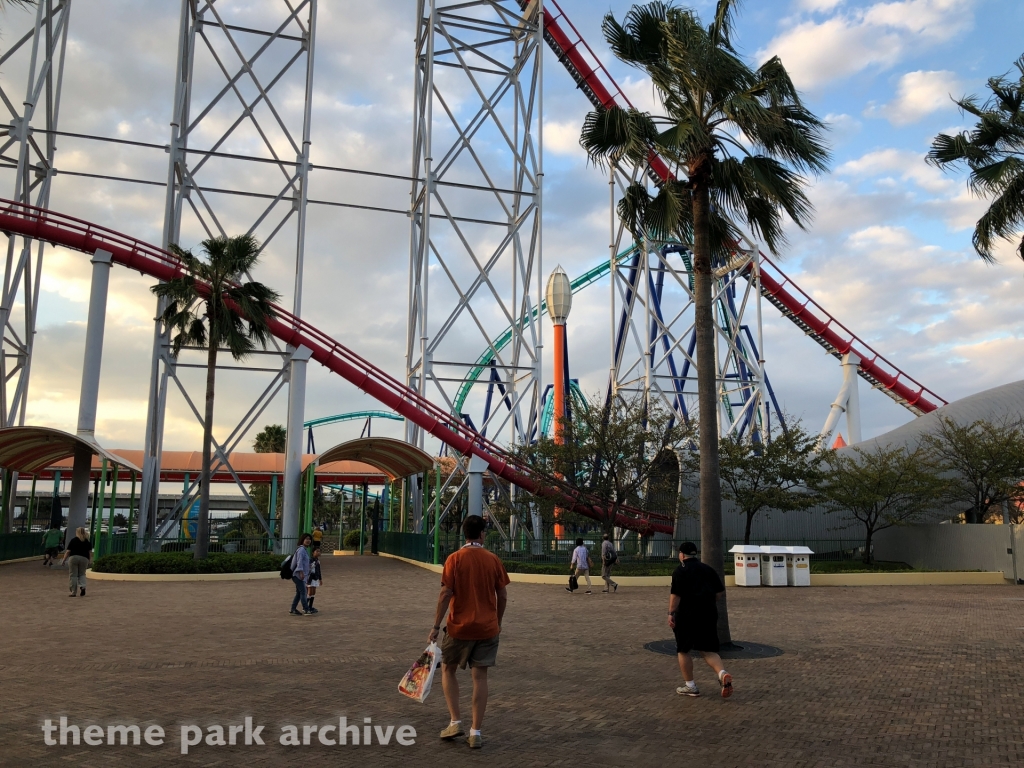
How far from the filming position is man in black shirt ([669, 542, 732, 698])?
26.6 ft

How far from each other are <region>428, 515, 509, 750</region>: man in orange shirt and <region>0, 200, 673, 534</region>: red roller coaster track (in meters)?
20.7

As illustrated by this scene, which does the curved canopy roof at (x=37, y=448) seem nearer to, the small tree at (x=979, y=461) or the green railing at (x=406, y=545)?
the green railing at (x=406, y=545)

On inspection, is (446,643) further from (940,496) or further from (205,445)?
(940,496)

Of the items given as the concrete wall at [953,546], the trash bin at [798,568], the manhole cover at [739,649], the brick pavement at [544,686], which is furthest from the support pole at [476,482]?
the manhole cover at [739,649]

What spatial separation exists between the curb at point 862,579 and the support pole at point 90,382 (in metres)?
11.2

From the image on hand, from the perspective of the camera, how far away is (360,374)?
94.1ft

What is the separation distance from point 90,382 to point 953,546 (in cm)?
2698

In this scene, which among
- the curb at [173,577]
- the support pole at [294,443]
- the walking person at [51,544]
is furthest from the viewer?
the support pole at [294,443]

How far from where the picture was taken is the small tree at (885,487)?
26766mm

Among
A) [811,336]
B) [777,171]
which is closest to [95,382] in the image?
[777,171]

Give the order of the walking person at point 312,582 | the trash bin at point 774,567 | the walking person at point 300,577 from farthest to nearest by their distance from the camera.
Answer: the trash bin at point 774,567
the walking person at point 312,582
the walking person at point 300,577

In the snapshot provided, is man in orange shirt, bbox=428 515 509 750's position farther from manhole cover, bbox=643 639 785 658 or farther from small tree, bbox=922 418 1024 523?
small tree, bbox=922 418 1024 523

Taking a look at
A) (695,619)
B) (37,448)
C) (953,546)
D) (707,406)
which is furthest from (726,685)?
(37,448)

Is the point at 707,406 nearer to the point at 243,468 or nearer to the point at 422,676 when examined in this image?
the point at 422,676
